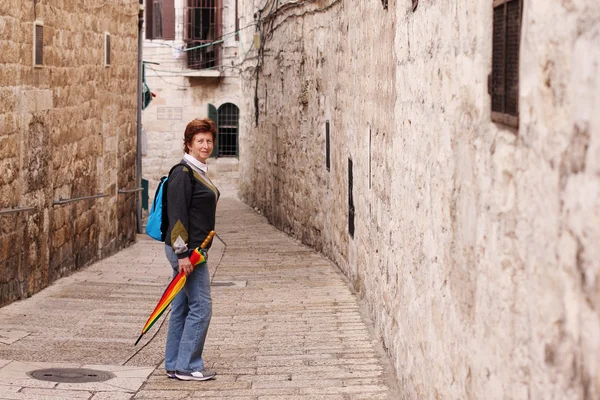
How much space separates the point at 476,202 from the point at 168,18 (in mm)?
27764

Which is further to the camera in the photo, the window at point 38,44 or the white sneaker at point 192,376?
the window at point 38,44

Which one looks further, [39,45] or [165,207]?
[39,45]

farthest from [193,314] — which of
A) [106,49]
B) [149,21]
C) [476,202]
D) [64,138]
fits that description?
[149,21]

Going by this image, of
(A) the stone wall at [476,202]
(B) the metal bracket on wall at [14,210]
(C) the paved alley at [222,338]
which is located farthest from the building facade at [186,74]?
(A) the stone wall at [476,202]

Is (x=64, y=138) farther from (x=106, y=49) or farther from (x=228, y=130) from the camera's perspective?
(x=228, y=130)

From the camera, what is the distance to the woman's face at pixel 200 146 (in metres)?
6.32

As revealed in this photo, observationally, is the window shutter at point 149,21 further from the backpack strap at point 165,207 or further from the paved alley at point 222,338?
the backpack strap at point 165,207

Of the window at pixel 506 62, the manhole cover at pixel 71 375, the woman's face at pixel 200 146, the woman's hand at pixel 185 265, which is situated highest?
the window at pixel 506 62

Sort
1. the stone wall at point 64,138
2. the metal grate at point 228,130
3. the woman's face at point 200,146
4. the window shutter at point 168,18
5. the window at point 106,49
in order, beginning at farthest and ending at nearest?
the metal grate at point 228,130
the window shutter at point 168,18
the window at point 106,49
the stone wall at point 64,138
the woman's face at point 200,146

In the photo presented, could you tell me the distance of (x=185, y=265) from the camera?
20.0ft

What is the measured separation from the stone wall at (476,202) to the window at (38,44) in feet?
9.99

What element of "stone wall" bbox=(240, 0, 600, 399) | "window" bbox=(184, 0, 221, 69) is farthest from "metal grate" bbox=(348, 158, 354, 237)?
"window" bbox=(184, 0, 221, 69)

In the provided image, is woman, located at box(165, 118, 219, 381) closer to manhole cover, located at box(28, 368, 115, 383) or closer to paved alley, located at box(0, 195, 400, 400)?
paved alley, located at box(0, 195, 400, 400)

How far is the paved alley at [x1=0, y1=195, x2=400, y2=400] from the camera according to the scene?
19.9 ft
